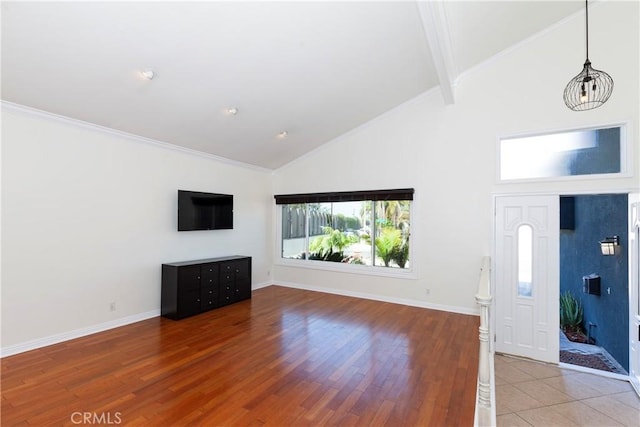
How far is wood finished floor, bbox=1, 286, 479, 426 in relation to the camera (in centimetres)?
240

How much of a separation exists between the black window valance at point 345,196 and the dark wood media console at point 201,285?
179 centimetres

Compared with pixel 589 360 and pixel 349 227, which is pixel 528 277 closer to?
pixel 589 360

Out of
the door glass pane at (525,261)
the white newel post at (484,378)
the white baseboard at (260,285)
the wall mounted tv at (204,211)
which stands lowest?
the white baseboard at (260,285)

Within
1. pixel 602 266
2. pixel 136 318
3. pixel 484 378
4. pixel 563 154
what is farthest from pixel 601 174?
pixel 136 318

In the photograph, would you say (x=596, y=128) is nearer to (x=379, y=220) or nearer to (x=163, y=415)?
(x=379, y=220)

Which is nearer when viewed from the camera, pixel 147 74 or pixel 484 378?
pixel 484 378

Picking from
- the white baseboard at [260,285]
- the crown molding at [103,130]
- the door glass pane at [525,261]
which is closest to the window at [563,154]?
the door glass pane at [525,261]

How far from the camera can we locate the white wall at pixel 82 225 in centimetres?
341

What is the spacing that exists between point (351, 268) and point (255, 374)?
3400mm

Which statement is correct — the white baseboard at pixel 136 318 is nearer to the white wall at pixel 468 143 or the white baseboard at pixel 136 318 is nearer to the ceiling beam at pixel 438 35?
the white wall at pixel 468 143

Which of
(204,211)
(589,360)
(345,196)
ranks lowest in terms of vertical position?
(589,360)

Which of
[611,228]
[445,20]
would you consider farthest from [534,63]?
[611,228]

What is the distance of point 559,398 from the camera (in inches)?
126

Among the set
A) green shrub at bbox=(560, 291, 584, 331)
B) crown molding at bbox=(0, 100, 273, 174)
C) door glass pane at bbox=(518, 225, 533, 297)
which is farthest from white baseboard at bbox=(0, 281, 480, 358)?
green shrub at bbox=(560, 291, 584, 331)
